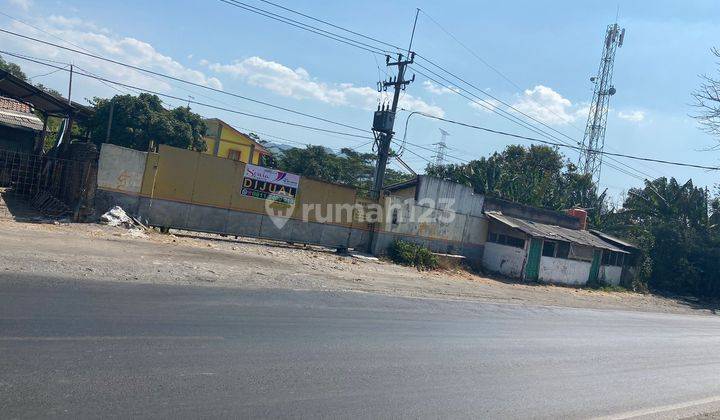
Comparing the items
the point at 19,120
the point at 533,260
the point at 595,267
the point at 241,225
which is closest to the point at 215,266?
the point at 241,225

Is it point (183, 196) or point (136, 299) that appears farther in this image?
point (183, 196)

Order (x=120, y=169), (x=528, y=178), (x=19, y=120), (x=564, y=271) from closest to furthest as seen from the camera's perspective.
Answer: (x=120, y=169), (x=19, y=120), (x=564, y=271), (x=528, y=178)

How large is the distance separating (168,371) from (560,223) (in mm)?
29562

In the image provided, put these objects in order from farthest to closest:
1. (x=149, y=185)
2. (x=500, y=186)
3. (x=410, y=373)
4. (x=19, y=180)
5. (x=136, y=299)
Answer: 1. (x=500, y=186)
2. (x=19, y=180)
3. (x=149, y=185)
4. (x=136, y=299)
5. (x=410, y=373)

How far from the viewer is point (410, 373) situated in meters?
7.37

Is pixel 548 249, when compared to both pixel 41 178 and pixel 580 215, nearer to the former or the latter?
pixel 580 215

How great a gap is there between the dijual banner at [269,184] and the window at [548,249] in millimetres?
12690

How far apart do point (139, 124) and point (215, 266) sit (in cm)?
2463

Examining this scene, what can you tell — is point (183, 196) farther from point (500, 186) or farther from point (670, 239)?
Result: point (670, 239)

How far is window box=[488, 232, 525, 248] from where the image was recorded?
26881mm

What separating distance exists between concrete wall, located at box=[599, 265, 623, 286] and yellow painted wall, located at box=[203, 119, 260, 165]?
36.4 metres

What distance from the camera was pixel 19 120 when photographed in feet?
89.4

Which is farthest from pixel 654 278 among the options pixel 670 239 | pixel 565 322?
pixel 565 322

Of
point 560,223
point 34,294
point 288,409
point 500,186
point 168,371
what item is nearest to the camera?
point 288,409
